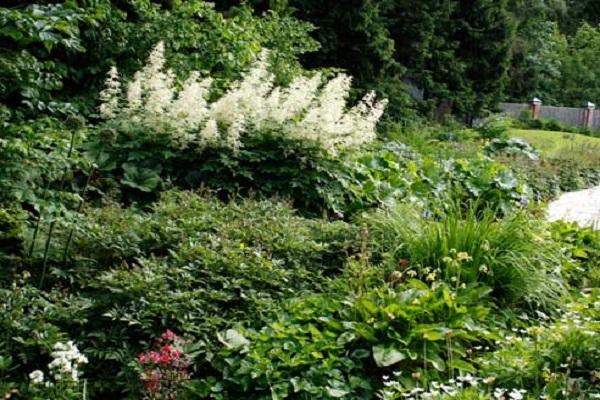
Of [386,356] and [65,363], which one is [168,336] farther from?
[386,356]

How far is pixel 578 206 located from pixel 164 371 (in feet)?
23.3

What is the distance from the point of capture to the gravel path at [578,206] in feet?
25.1

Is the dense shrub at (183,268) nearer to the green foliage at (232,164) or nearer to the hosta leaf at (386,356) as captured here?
the hosta leaf at (386,356)

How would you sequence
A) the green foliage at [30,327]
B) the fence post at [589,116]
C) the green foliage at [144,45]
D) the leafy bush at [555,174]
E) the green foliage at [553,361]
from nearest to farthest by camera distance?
the green foliage at [30,327] < the green foliage at [553,361] < the green foliage at [144,45] < the leafy bush at [555,174] < the fence post at [589,116]

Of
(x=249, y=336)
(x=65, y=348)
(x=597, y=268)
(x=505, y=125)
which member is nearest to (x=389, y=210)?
(x=597, y=268)

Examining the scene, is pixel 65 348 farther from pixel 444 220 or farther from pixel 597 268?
pixel 597 268

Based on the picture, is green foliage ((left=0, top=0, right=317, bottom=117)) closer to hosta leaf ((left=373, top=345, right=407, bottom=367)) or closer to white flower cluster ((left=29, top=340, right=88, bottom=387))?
white flower cluster ((left=29, top=340, right=88, bottom=387))

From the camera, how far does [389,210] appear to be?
5074 millimetres

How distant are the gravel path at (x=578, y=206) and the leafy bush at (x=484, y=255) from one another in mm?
3138

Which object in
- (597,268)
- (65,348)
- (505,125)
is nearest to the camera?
(65,348)

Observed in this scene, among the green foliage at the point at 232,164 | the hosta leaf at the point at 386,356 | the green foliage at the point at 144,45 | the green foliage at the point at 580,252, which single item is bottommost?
the green foliage at the point at 580,252

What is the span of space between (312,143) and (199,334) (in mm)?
2520

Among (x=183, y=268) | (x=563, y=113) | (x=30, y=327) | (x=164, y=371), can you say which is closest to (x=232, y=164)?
(x=183, y=268)

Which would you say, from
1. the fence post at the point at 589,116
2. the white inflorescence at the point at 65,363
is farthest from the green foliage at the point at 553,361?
the fence post at the point at 589,116
